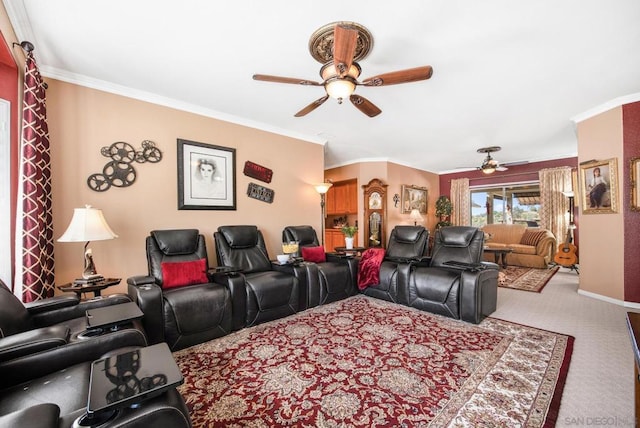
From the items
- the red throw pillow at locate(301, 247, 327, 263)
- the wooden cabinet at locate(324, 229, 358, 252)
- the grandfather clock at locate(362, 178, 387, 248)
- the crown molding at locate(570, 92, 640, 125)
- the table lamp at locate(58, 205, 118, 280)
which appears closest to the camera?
the table lamp at locate(58, 205, 118, 280)

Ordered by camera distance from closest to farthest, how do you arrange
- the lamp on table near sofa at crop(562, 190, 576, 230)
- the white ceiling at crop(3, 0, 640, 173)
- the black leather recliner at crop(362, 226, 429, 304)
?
the white ceiling at crop(3, 0, 640, 173) → the black leather recliner at crop(362, 226, 429, 304) → the lamp on table near sofa at crop(562, 190, 576, 230)

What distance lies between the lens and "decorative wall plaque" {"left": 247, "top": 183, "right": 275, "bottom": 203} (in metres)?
4.02

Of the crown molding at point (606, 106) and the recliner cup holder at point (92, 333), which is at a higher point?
the crown molding at point (606, 106)

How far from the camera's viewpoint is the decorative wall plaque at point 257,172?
13.0 ft

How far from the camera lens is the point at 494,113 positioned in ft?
12.3

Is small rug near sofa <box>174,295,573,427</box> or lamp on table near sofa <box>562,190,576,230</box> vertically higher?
lamp on table near sofa <box>562,190,576,230</box>

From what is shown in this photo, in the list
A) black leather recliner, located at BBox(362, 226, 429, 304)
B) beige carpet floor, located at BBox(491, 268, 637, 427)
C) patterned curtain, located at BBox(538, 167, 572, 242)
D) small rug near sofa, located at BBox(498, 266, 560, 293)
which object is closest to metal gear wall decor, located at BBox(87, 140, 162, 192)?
black leather recliner, located at BBox(362, 226, 429, 304)

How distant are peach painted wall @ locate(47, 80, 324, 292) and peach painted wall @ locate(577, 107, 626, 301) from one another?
4.81m

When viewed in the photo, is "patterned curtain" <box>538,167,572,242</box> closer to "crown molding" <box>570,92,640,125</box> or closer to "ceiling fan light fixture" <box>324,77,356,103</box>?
"crown molding" <box>570,92,640,125</box>

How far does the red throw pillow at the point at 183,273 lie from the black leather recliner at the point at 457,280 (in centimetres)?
251

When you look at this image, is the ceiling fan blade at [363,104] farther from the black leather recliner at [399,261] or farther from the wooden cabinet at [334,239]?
the wooden cabinet at [334,239]

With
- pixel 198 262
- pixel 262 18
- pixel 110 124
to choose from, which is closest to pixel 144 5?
pixel 262 18

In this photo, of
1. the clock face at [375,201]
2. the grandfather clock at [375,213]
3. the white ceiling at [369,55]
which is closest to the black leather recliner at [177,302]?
the white ceiling at [369,55]

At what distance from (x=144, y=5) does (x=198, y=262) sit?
7.33 feet
